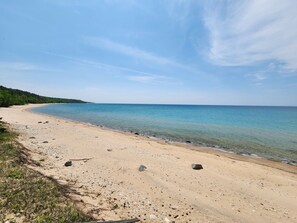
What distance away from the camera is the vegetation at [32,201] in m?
4.20

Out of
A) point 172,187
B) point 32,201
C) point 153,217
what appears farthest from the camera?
point 172,187

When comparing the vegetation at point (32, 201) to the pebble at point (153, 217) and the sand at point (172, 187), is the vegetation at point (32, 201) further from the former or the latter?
the pebble at point (153, 217)

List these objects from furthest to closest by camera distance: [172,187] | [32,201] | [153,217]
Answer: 1. [172,187]
2. [153,217]
3. [32,201]

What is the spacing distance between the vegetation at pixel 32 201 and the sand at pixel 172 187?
1.82ft

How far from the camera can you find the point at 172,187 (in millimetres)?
7340

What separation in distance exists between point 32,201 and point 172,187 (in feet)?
14.7

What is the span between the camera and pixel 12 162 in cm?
718

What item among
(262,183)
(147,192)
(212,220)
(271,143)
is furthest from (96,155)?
(271,143)

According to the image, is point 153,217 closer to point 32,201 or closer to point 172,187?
point 172,187

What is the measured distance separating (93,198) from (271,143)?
1821 centimetres

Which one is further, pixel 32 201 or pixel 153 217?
pixel 153 217

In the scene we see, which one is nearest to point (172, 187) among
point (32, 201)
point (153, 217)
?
point (153, 217)

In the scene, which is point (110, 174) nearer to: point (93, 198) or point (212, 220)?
point (93, 198)

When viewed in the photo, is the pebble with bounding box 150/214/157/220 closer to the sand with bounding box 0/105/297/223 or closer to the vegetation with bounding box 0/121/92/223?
the sand with bounding box 0/105/297/223
